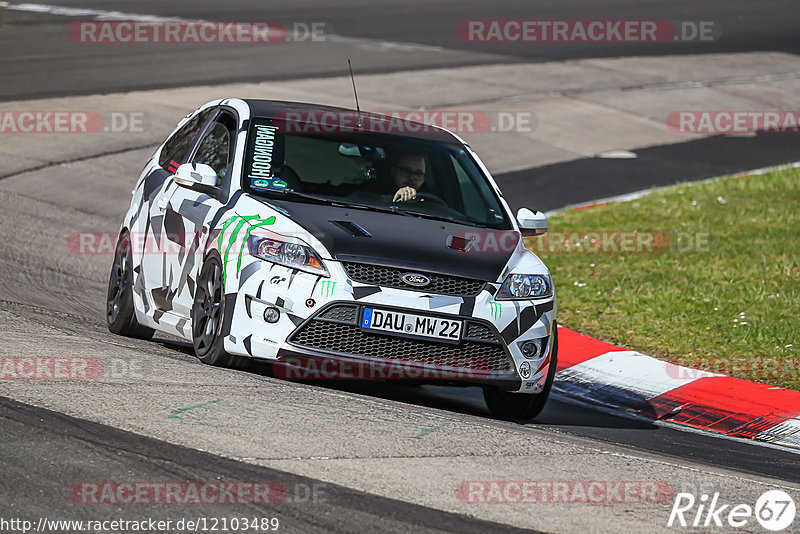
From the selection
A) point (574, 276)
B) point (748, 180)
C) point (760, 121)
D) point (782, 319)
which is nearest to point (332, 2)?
point (760, 121)

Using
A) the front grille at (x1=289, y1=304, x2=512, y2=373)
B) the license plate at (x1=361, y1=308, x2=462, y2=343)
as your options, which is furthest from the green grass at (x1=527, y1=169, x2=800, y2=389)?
the license plate at (x1=361, y1=308, x2=462, y2=343)

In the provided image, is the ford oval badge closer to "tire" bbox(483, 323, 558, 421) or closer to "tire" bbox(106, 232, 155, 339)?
"tire" bbox(483, 323, 558, 421)

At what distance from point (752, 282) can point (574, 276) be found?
5.44 feet

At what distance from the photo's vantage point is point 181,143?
920 centimetres

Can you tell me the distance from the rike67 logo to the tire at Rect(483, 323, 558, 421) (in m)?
2.11

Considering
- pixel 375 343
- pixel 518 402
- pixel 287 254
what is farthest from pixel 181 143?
pixel 518 402

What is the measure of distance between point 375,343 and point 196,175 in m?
1.72

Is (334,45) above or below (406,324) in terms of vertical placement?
above

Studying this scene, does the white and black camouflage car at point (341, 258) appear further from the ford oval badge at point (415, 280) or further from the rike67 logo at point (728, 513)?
the rike67 logo at point (728, 513)

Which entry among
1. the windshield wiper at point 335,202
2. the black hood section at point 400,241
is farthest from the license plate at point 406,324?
the windshield wiper at point 335,202

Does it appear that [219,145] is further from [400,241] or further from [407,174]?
[400,241]

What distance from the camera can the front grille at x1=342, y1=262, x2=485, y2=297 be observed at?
284 inches

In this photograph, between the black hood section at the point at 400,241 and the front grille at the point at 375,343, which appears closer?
the front grille at the point at 375,343

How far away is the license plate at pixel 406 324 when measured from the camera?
7.14m
